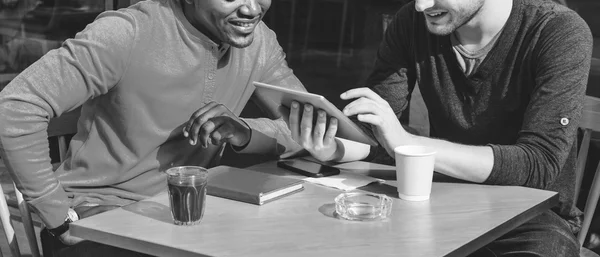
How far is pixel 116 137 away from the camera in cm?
241

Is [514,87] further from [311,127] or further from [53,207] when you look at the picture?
[53,207]

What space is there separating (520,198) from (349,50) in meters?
1.94

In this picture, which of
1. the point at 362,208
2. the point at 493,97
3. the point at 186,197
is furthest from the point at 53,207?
the point at 493,97

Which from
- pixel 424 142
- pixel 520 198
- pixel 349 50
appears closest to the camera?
pixel 520 198

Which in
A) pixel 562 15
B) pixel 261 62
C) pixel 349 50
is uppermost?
pixel 562 15

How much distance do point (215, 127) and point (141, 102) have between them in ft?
0.72

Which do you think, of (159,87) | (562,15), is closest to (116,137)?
(159,87)

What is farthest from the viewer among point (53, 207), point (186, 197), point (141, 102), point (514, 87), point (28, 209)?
point (514, 87)

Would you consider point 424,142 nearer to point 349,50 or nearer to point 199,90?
point 199,90

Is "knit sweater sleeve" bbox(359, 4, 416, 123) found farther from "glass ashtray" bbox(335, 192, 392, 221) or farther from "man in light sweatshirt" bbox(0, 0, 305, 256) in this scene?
"glass ashtray" bbox(335, 192, 392, 221)

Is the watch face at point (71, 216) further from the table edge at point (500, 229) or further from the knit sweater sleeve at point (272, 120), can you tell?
the table edge at point (500, 229)

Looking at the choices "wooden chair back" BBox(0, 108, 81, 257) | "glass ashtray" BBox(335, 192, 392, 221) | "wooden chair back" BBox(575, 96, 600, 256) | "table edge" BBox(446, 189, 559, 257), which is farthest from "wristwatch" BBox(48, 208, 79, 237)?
"wooden chair back" BBox(575, 96, 600, 256)

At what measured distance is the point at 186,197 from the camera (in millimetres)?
1814

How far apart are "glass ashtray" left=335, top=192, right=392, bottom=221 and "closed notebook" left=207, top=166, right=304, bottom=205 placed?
0.16 m
